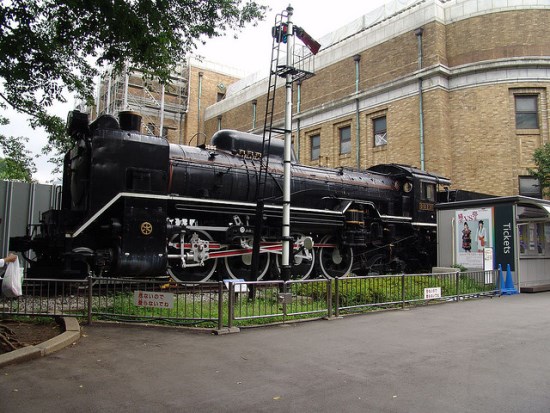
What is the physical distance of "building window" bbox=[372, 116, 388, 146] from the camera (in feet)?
80.7

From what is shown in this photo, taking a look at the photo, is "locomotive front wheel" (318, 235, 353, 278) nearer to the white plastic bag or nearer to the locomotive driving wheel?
the locomotive driving wheel

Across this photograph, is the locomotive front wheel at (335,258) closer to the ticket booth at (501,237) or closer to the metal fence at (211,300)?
the ticket booth at (501,237)

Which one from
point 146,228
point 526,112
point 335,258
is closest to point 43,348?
point 146,228

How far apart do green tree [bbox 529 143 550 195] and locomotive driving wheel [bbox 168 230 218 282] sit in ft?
50.3

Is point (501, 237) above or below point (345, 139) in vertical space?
below

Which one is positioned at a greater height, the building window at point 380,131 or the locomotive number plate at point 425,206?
the building window at point 380,131

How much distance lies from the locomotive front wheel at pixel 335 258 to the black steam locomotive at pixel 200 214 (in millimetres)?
42

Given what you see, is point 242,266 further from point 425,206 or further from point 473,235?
point 425,206

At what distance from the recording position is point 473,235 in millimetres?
14148

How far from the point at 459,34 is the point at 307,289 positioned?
59.8 ft

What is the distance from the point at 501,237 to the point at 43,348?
40.7 ft

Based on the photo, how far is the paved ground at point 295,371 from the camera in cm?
405

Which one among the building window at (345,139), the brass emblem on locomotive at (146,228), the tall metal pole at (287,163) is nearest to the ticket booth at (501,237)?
the tall metal pole at (287,163)

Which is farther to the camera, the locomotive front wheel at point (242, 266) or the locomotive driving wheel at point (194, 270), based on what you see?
the locomotive front wheel at point (242, 266)
